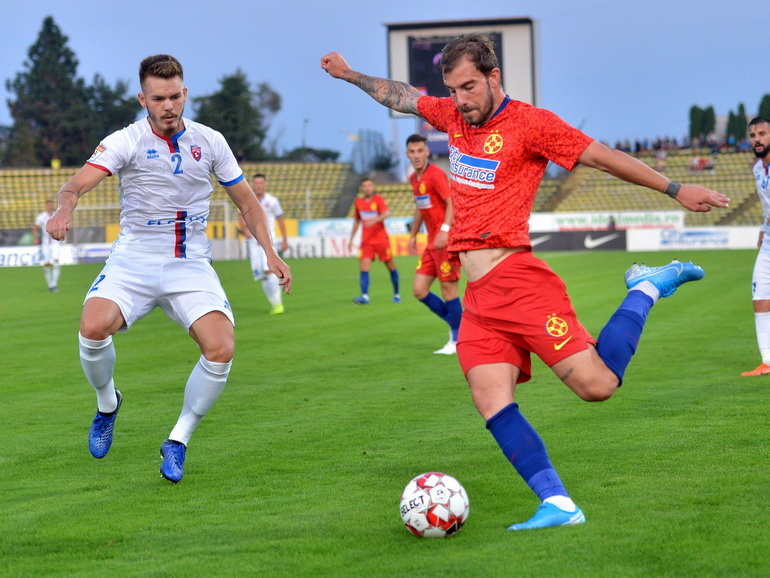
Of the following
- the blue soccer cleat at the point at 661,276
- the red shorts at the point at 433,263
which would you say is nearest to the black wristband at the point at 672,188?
the blue soccer cleat at the point at 661,276

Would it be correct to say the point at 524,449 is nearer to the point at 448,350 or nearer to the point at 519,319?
the point at 519,319

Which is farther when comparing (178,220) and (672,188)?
(178,220)

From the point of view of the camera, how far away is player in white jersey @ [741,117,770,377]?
30.6 ft

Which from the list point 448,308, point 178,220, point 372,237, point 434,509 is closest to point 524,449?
point 434,509

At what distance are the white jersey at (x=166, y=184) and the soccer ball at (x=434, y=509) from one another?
93.0 inches

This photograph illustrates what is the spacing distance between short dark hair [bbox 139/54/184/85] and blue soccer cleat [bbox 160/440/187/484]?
2.06 meters

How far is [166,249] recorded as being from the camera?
245 inches

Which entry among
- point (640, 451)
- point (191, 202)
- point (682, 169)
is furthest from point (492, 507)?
point (682, 169)

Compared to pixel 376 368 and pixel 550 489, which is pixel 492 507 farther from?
pixel 376 368

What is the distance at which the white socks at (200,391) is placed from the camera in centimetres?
609

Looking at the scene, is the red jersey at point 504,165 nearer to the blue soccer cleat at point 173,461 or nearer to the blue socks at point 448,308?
the blue soccer cleat at point 173,461

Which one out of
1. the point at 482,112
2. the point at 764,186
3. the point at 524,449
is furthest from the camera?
the point at 764,186

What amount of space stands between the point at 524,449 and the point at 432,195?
770 centimetres

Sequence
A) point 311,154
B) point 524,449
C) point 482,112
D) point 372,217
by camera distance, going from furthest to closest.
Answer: point 311,154
point 372,217
point 482,112
point 524,449
